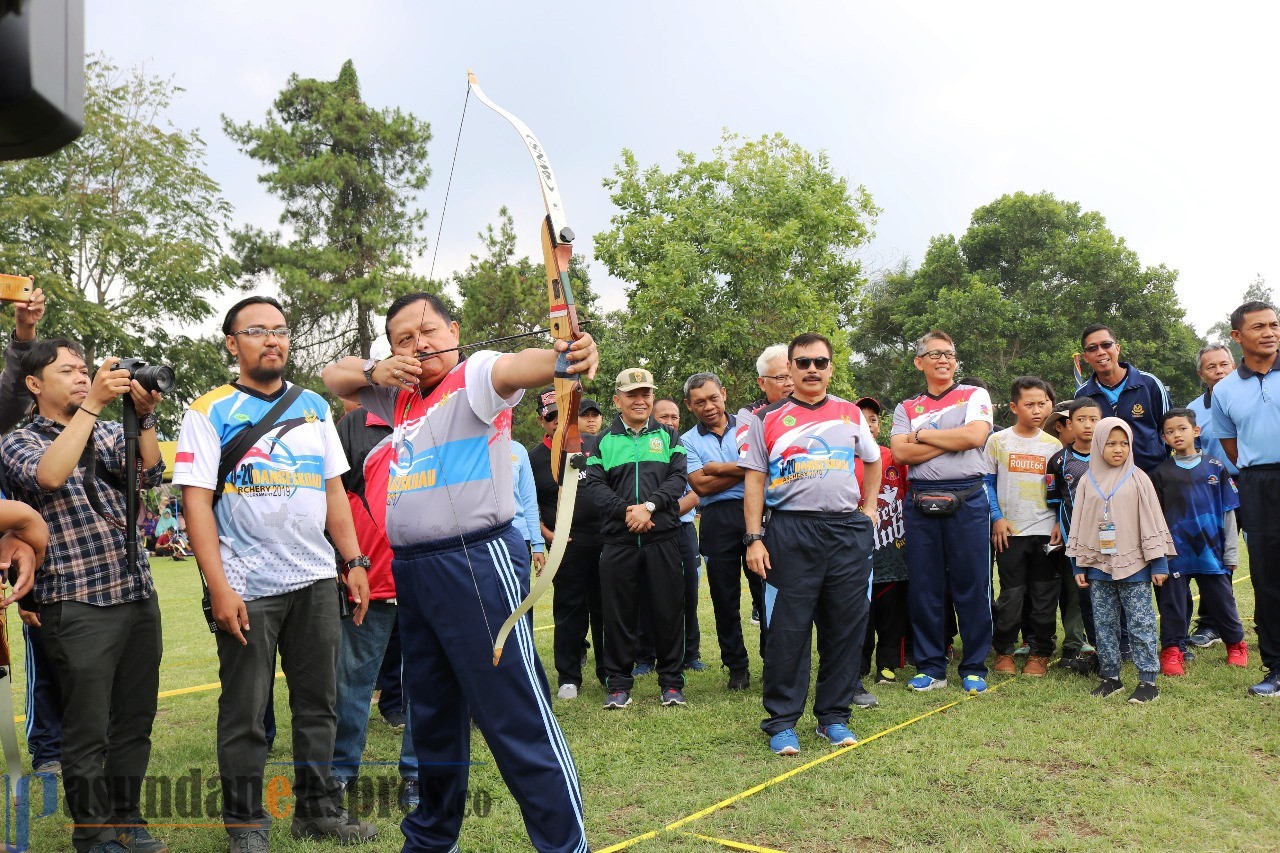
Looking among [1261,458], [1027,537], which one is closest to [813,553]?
[1027,537]

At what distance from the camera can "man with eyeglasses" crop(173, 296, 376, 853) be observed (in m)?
3.61

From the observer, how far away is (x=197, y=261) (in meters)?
28.7

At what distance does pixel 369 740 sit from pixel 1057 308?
1414 inches

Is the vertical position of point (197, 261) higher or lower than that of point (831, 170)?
lower

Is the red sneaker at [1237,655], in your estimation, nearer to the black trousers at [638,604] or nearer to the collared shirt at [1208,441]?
the collared shirt at [1208,441]

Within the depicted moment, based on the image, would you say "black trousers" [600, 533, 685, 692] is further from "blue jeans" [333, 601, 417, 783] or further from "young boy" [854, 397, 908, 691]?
"blue jeans" [333, 601, 417, 783]

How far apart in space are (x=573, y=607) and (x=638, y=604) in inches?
18.9

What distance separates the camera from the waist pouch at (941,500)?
6182 mm

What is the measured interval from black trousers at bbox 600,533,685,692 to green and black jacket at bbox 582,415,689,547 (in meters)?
0.10

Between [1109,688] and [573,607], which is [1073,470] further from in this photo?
[573,607]

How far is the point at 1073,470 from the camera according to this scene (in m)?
6.56

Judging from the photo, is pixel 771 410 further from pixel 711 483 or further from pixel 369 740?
pixel 369 740

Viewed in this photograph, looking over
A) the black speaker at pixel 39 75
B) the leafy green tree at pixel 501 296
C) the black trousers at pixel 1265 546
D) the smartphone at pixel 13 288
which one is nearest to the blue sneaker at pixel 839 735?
the black trousers at pixel 1265 546

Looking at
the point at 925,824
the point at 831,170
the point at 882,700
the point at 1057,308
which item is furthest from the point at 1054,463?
the point at 1057,308
